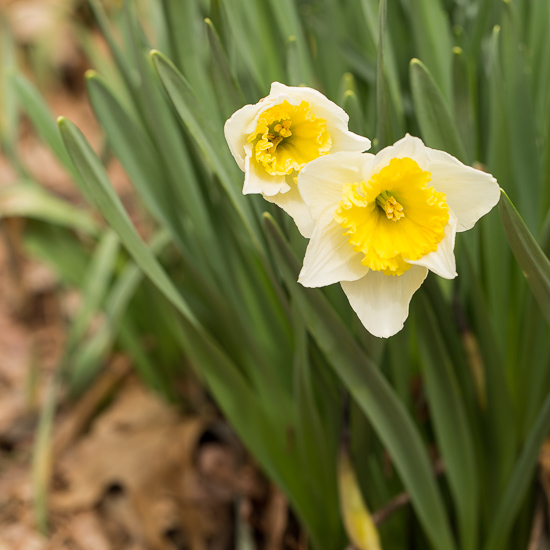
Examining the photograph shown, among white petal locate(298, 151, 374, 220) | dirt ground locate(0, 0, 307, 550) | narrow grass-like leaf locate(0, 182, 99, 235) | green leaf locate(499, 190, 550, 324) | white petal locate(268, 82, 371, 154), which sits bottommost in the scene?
dirt ground locate(0, 0, 307, 550)

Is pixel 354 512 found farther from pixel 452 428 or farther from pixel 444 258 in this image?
pixel 444 258

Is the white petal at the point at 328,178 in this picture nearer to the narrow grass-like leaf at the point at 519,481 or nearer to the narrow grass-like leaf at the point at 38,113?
the narrow grass-like leaf at the point at 519,481

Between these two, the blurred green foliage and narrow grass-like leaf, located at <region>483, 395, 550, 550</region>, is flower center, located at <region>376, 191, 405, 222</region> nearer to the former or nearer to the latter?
the blurred green foliage

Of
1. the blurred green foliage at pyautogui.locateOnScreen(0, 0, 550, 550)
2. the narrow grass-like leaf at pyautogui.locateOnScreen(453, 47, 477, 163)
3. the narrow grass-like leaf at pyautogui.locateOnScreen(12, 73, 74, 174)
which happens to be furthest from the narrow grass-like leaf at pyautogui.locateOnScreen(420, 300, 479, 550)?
the narrow grass-like leaf at pyautogui.locateOnScreen(12, 73, 74, 174)

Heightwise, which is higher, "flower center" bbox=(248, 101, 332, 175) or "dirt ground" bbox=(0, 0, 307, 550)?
"flower center" bbox=(248, 101, 332, 175)

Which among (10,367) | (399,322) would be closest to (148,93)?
(399,322)

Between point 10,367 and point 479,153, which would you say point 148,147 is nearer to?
point 479,153
